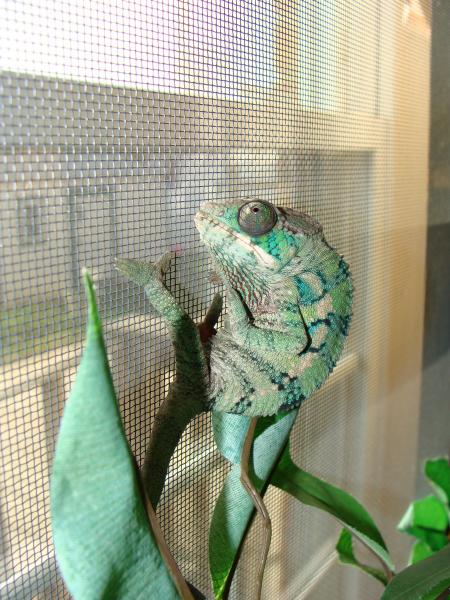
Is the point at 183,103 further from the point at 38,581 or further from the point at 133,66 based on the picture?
the point at 38,581

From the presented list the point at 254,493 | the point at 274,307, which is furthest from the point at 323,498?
the point at 274,307

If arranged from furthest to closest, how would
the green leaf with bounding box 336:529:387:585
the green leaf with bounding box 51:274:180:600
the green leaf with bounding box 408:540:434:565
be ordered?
the green leaf with bounding box 408:540:434:565, the green leaf with bounding box 336:529:387:585, the green leaf with bounding box 51:274:180:600

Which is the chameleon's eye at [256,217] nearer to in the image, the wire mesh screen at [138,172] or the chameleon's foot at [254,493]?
the wire mesh screen at [138,172]

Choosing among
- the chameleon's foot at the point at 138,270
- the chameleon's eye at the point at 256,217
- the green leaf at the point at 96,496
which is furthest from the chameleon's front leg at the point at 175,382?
the green leaf at the point at 96,496

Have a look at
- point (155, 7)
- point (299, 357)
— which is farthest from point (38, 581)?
point (155, 7)

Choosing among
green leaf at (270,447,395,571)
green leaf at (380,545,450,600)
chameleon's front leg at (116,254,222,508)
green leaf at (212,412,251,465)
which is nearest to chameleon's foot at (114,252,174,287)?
chameleon's front leg at (116,254,222,508)

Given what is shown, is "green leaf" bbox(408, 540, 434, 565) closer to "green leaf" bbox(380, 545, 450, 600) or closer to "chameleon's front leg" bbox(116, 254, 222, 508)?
"green leaf" bbox(380, 545, 450, 600)

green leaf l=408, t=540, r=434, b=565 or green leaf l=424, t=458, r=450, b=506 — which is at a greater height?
green leaf l=424, t=458, r=450, b=506

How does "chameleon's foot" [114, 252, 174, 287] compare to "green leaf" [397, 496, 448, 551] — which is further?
"green leaf" [397, 496, 448, 551]
